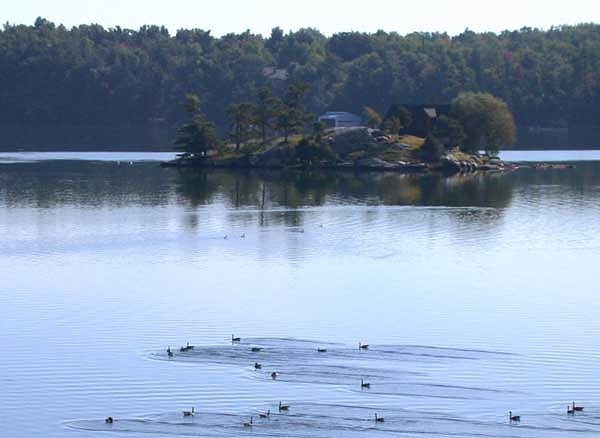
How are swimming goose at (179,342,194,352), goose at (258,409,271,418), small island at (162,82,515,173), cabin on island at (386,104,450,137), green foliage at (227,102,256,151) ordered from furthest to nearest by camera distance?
cabin on island at (386,104,450,137), green foliage at (227,102,256,151), small island at (162,82,515,173), swimming goose at (179,342,194,352), goose at (258,409,271,418)

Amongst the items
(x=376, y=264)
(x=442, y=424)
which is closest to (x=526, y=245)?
(x=376, y=264)

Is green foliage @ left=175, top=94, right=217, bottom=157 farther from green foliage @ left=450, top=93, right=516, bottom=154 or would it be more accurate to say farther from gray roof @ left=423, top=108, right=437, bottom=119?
green foliage @ left=450, top=93, right=516, bottom=154

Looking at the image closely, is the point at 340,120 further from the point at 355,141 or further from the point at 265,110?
the point at 355,141

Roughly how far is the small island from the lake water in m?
37.0

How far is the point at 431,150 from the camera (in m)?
130

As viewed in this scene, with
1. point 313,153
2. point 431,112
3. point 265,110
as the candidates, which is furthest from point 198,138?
point 431,112

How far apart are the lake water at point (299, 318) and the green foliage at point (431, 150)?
37123mm

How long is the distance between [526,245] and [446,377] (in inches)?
1256

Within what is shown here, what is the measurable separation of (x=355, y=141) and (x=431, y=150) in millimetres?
7809

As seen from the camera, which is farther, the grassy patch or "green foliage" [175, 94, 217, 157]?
"green foliage" [175, 94, 217, 157]

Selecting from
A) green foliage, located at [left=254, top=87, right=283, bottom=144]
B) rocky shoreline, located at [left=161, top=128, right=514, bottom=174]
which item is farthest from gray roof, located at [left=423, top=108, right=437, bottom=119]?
green foliage, located at [left=254, top=87, right=283, bottom=144]

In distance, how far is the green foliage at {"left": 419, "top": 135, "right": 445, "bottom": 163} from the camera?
5084 inches

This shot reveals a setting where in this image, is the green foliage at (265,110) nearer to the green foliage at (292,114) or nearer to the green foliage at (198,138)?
the green foliage at (292,114)

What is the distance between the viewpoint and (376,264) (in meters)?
63.2
